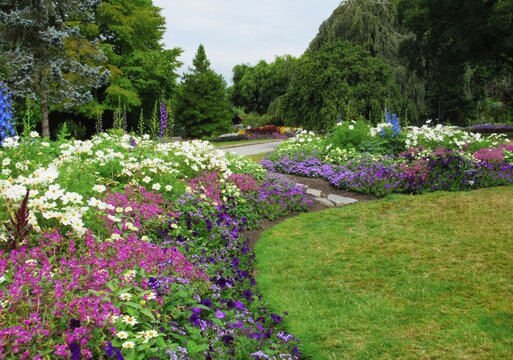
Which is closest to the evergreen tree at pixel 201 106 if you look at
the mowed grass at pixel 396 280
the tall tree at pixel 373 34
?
the tall tree at pixel 373 34

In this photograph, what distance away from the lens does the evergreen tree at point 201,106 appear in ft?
106

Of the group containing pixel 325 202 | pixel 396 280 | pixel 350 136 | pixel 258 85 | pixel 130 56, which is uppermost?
pixel 258 85

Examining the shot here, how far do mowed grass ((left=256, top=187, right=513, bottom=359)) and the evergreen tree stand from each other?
26.0 meters

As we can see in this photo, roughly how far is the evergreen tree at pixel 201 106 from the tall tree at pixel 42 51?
13.5 metres

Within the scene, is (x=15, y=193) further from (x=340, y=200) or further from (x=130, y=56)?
(x=130, y=56)

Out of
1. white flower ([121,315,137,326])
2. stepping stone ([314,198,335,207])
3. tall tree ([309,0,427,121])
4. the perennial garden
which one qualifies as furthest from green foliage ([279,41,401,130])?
white flower ([121,315,137,326])

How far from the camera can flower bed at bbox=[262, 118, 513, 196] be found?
8.82 m

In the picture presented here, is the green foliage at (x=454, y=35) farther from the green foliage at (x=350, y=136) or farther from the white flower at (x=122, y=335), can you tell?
the white flower at (x=122, y=335)

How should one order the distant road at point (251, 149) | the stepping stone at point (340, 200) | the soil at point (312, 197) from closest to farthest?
the soil at point (312, 197) → the stepping stone at point (340, 200) → the distant road at point (251, 149)

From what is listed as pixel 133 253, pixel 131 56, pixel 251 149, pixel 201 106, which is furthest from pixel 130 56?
pixel 133 253

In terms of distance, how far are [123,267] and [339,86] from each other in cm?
1395

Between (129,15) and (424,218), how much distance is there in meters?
23.6

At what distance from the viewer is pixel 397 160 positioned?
32.7 ft

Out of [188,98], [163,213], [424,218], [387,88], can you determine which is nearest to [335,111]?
[387,88]
